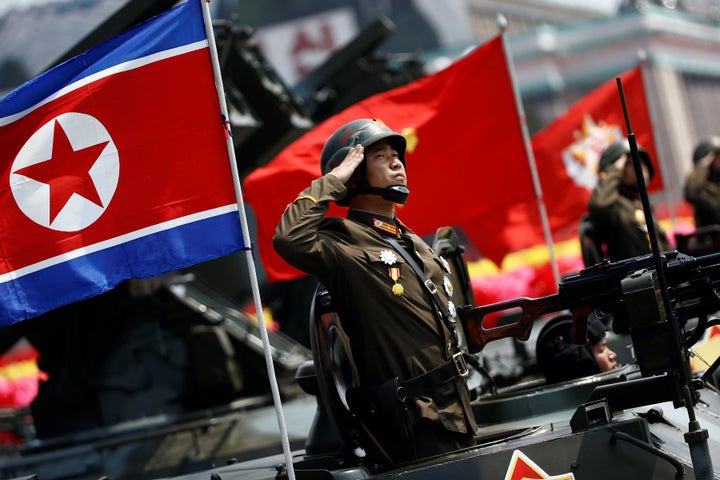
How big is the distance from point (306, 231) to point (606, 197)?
4252mm

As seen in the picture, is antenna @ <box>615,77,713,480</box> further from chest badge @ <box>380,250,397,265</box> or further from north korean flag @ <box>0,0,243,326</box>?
north korean flag @ <box>0,0,243,326</box>

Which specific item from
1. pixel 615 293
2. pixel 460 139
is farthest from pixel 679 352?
pixel 460 139

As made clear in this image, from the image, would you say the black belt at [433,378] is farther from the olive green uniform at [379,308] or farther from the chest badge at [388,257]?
the chest badge at [388,257]

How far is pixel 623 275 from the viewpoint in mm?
5422

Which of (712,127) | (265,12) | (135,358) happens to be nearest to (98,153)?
(135,358)

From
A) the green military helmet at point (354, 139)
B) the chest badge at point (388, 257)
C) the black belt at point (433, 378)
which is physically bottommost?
the black belt at point (433, 378)

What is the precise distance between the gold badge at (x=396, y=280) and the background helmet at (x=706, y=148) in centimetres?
742

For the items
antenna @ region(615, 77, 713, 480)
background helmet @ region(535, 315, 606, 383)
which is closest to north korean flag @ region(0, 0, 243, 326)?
background helmet @ region(535, 315, 606, 383)

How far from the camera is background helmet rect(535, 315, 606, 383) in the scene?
686cm

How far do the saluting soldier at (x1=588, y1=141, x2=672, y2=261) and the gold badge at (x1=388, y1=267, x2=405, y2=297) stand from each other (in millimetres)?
3876

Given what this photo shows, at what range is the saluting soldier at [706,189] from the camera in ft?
40.6

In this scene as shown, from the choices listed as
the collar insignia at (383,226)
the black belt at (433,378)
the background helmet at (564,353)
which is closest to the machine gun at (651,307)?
the black belt at (433,378)

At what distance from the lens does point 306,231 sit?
5602 mm

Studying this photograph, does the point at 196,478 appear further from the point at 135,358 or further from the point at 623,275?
the point at 135,358
